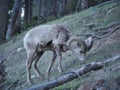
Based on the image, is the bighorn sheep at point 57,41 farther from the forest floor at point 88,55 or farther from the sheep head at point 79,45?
the forest floor at point 88,55

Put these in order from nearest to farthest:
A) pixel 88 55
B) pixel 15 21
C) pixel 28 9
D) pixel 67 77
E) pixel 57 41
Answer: pixel 67 77
pixel 57 41
pixel 88 55
pixel 15 21
pixel 28 9

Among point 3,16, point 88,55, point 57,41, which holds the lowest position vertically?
point 88,55

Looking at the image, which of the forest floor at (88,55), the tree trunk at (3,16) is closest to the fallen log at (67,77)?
the forest floor at (88,55)

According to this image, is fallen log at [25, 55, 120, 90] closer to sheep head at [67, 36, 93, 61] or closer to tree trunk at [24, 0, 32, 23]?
sheep head at [67, 36, 93, 61]

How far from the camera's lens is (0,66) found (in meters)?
14.0

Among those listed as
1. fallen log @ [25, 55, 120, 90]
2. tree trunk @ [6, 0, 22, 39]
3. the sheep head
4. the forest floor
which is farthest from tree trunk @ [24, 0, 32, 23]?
fallen log @ [25, 55, 120, 90]

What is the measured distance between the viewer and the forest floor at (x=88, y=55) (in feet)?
32.3

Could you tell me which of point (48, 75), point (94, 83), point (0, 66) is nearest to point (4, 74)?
point (0, 66)

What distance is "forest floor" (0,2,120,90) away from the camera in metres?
9.85

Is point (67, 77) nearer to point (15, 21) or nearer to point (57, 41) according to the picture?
point (57, 41)

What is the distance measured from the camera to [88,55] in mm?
13039

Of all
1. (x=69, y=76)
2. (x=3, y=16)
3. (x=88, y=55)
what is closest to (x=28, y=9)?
(x=3, y=16)

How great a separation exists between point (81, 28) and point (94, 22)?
2.16ft

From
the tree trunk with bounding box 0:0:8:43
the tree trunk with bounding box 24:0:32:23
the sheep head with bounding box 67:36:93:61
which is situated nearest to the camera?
the sheep head with bounding box 67:36:93:61
